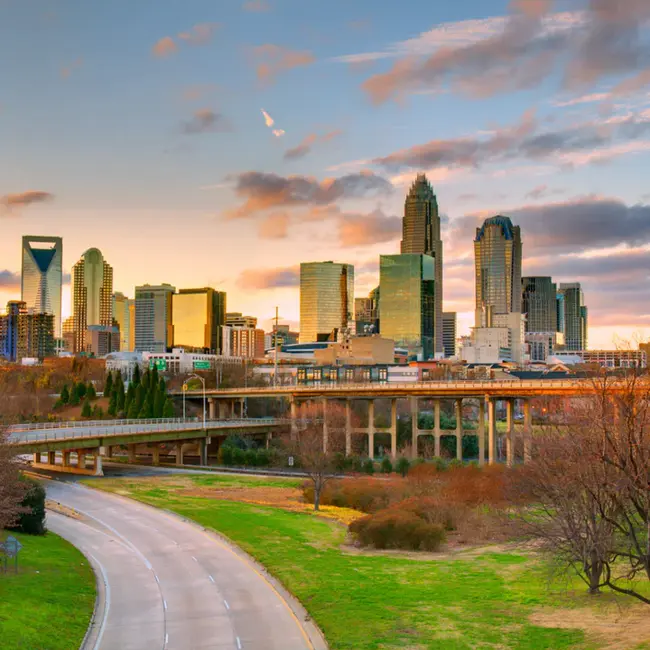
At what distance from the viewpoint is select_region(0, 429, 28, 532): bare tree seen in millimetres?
41156

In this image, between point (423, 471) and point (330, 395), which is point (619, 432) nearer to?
point (423, 471)

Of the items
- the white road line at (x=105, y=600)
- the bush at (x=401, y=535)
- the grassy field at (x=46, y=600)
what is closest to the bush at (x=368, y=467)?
the bush at (x=401, y=535)

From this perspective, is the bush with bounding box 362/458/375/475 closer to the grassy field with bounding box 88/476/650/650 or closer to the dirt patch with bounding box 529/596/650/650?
the grassy field with bounding box 88/476/650/650

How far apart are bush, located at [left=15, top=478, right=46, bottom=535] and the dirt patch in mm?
29697

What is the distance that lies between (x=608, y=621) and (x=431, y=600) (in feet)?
25.8

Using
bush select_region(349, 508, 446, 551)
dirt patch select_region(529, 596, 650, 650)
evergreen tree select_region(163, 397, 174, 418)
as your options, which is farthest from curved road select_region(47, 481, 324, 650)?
evergreen tree select_region(163, 397, 174, 418)

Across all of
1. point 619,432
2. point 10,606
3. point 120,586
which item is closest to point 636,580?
point 619,432

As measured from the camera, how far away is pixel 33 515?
50969 millimetres

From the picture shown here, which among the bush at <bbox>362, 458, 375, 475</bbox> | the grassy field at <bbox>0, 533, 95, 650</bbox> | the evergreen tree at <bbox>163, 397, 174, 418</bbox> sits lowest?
the bush at <bbox>362, 458, 375, 475</bbox>

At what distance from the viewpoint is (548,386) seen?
113250 millimetres

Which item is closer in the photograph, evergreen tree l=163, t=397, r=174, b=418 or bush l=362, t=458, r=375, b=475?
bush l=362, t=458, r=375, b=475

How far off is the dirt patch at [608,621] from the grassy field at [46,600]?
1868 centimetres

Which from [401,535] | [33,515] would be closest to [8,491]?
[33,515]

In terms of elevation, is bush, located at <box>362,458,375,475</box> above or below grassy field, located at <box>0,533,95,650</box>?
below
